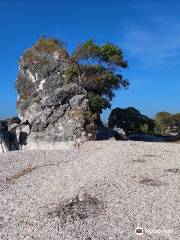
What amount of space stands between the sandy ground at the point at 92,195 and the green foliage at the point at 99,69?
16186 mm

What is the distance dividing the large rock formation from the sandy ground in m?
5.47

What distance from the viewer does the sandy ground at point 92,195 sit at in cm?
1217

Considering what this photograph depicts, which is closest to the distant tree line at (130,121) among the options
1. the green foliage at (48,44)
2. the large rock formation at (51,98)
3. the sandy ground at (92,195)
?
the large rock formation at (51,98)

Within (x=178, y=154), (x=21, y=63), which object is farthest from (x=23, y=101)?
(x=178, y=154)

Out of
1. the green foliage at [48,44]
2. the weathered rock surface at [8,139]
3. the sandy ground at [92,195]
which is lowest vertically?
the sandy ground at [92,195]

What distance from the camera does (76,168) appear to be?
19.2m

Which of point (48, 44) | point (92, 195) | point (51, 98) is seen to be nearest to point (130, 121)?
point (48, 44)

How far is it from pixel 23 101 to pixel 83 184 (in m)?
23.6

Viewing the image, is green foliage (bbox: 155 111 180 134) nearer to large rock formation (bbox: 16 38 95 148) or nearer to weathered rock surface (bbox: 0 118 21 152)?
large rock formation (bbox: 16 38 95 148)

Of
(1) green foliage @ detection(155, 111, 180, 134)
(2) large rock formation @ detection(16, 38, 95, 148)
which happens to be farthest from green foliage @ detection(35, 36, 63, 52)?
(1) green foliage @ detection(155, 111, 180, 134)

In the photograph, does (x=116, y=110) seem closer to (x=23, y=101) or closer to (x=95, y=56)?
(x=95, y=56)

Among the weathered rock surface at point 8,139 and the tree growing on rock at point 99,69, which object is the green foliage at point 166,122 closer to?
the tree growing on rock at point 99,69

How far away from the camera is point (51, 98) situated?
30.7 meters

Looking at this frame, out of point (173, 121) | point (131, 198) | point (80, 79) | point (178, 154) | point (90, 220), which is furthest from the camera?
point (173, 121)
